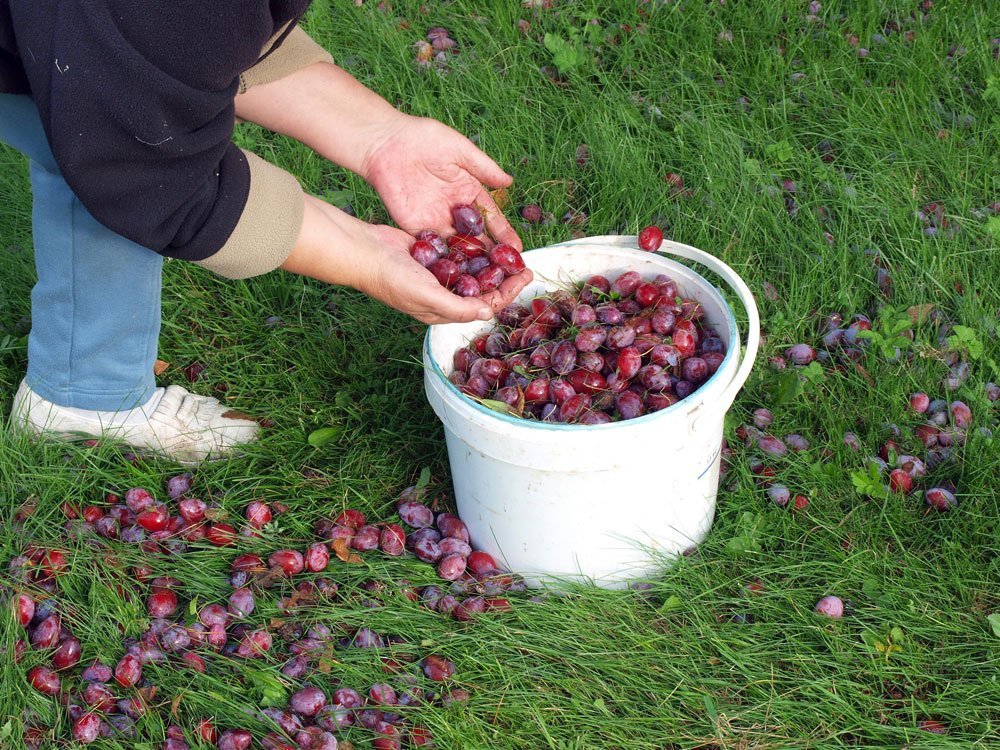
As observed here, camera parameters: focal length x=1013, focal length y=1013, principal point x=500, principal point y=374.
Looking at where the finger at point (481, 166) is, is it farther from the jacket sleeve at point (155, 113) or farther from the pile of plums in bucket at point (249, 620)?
the pile of plums in bucket at point (249, 620)

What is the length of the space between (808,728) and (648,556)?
0.46 m

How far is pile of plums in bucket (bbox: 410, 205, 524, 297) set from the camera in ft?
7.09

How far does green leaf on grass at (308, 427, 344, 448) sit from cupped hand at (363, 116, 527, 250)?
1.76ft

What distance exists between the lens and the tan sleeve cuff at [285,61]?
89.8 inches

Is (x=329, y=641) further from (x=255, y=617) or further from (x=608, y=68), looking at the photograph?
(x=608, y=68)

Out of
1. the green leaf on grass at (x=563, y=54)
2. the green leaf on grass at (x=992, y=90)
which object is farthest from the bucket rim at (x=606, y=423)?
the green leaf on grass at (x=992, y=90)

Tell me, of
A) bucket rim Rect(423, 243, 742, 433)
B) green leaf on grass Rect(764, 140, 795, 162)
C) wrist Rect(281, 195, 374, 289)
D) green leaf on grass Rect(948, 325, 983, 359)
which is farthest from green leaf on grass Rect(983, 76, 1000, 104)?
wrist Rect(281, 195, 374, 289)

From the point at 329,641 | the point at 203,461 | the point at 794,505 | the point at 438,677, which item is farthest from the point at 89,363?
the point at 794,505

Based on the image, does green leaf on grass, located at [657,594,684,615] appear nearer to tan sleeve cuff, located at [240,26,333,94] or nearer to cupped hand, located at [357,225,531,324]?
cupped hand, located at [357,225,531,324]

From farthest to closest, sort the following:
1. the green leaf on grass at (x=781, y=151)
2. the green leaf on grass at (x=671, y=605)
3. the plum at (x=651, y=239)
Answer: the green leaf on grass at (x=781, y=151), the plum at (x=651, y=239), the green leaf on grass at (x=671, y=605)

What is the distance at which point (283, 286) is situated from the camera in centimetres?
289

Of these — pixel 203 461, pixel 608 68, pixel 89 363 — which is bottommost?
pixel 203 461

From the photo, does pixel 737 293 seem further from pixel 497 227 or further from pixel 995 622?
pixel 995 622

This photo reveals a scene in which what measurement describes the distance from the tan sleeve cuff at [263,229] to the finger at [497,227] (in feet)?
1.83
